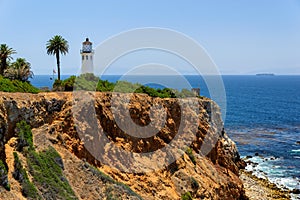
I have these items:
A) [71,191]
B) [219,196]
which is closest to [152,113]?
[219,196]

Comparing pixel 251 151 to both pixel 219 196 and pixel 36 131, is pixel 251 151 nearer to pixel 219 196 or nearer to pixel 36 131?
pixel 219 196

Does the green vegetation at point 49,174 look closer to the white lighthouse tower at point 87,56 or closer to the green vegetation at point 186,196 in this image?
the green vegetation at point 186,196

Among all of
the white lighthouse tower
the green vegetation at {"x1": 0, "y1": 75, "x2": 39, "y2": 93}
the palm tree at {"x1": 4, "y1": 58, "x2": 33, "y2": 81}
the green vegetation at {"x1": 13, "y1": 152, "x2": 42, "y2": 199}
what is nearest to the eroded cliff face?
the green vegetation at {"x1": 13, "y1": 152, "x2": 42, "y2": 199}

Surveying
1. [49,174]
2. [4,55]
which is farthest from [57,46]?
[49,174]

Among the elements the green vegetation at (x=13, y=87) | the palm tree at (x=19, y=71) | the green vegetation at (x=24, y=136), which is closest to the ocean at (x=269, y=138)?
the palm tree at (x=19, y=71)

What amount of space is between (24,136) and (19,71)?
668 inches

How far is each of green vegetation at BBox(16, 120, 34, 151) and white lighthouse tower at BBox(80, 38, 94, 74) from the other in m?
15.9

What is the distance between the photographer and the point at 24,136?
27172 mm

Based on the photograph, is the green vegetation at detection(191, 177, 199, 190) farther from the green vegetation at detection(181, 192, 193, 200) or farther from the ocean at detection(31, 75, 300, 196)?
the ocean at detection(31, 75, 300, 196)

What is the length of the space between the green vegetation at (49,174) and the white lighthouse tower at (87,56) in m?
16.6

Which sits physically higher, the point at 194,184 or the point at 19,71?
the point at 19,71

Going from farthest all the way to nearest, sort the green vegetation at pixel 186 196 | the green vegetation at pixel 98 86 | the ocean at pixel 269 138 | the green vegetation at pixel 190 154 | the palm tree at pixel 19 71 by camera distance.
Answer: the ocean at pixel 269 138, the palm tree at pixel 19 71, the green vegetation at pixel 190 154, the green vegetation at pixel 98 86, the green vegetation at pixel 186 196

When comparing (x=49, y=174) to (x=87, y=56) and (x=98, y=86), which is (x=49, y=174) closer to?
(x=98, y=86)

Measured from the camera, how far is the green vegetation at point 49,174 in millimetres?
25047
